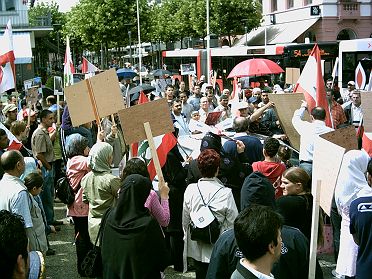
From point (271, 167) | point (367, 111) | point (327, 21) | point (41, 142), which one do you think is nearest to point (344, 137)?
point (271, 167)

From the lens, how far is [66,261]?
26.8 ft

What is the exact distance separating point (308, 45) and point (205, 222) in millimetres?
20937

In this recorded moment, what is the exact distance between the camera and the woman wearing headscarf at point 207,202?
548 centimetres

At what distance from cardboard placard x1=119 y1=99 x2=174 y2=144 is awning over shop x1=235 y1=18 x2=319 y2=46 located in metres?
38.3

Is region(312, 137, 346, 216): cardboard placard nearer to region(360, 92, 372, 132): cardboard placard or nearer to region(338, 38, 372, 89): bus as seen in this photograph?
region(360, 92, 372, 132): cardboard placard

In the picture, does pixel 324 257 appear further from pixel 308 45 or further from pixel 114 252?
pixel 308 45

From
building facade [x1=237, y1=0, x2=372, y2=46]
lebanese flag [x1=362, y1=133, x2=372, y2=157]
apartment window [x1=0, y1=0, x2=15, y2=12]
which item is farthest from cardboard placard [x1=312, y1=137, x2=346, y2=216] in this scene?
building facade [x1=237, y1=0, x2=372, y2=46]

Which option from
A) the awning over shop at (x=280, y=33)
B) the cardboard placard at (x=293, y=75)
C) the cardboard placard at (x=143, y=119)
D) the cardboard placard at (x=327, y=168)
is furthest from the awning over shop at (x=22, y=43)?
the cardboard placard at (x=327, y=168)

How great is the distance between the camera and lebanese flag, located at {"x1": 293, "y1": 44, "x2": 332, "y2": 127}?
9.19 metres

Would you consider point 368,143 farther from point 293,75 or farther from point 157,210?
point 293,75

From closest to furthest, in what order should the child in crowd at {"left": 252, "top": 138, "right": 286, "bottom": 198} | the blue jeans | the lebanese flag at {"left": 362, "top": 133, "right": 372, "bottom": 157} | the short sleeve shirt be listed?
the child in crowd at {"left": 252, "top": 138, "right": 286, "bottom": 198} < the lebanese flag at {"left": 362, "top": 133, "right": 372, "bottom": 157} < the blue jeans < the short sleeve shirt

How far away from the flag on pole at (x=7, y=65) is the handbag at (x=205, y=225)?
6.85 m

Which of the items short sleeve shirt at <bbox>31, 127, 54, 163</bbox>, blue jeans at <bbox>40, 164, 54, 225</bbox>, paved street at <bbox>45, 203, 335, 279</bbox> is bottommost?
paved street at <bbox>45, 203, 335, 279</bbox>

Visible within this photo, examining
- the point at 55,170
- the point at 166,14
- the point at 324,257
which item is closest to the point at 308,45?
the point at 55,170
